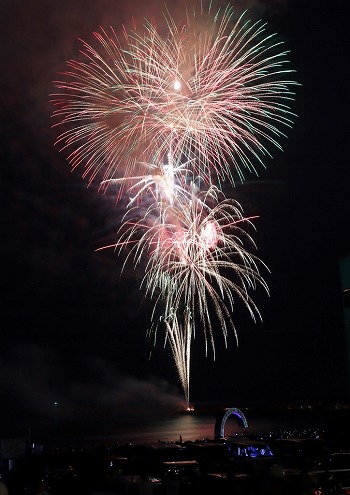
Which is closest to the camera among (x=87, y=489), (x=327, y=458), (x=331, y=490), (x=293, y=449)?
(x=331, y=490)

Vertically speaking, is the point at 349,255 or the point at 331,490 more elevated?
the point at 349,255

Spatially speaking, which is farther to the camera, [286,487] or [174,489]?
[174,489]

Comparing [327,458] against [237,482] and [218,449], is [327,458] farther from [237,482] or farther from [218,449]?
[237,482]

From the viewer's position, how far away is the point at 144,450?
1717cm

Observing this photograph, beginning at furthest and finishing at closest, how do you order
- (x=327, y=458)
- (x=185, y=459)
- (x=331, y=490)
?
1. (x=185, y=459)
2. (x=327, y=458)
3. (x=331, y=490)

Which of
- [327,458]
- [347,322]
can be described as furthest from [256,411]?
[327,458]

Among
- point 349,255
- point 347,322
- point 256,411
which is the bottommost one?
point 256,411

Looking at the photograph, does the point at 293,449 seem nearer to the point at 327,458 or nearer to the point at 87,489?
the point at 327,458

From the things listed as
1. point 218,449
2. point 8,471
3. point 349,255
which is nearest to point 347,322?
point 349,255

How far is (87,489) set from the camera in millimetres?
9016

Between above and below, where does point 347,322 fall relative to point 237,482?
above

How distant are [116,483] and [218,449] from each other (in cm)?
1022

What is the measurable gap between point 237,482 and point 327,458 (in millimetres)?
6587

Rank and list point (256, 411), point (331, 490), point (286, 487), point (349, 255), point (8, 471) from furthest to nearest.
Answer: point (256, 411)
point (349, 255)
point (8, 471)
point (331, 490)
point (286, 487)
